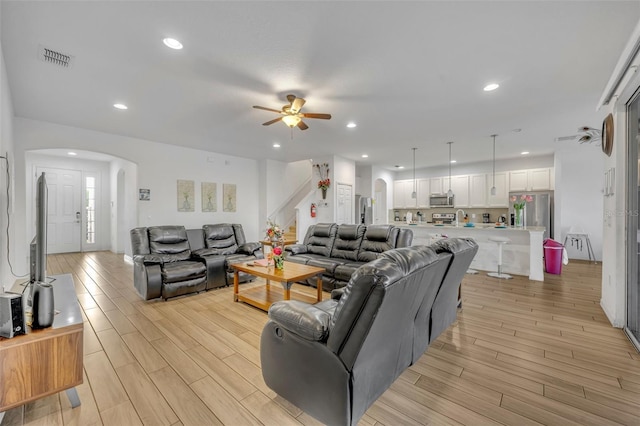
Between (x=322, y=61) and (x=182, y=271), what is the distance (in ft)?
11.1

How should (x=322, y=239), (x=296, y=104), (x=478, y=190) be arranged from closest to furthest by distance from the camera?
(x=296, y=104)
(x=322, y=239)
(x=478, y=190)

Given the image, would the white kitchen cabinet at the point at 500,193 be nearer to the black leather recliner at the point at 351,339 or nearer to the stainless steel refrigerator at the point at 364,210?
the stainless steel refrigerator at the point at 364,210

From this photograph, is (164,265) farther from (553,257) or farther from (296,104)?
(553,257)

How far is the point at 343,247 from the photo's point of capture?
4.73 m

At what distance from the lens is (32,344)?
5.16 feet

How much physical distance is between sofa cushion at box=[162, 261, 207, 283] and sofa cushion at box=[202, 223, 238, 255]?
0.84 metres

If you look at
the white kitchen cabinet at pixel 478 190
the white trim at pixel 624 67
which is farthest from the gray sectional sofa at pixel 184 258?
the white kitchen cabinet at pixel 478 190

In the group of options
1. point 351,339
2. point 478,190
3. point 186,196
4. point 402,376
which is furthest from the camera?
point 478,190

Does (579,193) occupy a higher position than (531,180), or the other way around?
(531,180)

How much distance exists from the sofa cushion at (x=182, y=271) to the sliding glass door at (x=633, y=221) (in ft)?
17.2

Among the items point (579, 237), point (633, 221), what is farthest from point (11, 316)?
point (579, 237)

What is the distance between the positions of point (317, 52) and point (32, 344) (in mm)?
2957

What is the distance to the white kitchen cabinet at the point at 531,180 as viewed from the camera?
23.0 ft

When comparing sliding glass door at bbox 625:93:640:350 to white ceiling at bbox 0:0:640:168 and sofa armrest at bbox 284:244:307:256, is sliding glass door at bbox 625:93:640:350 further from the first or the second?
sofa armrest at bbox 284:244:307:256
